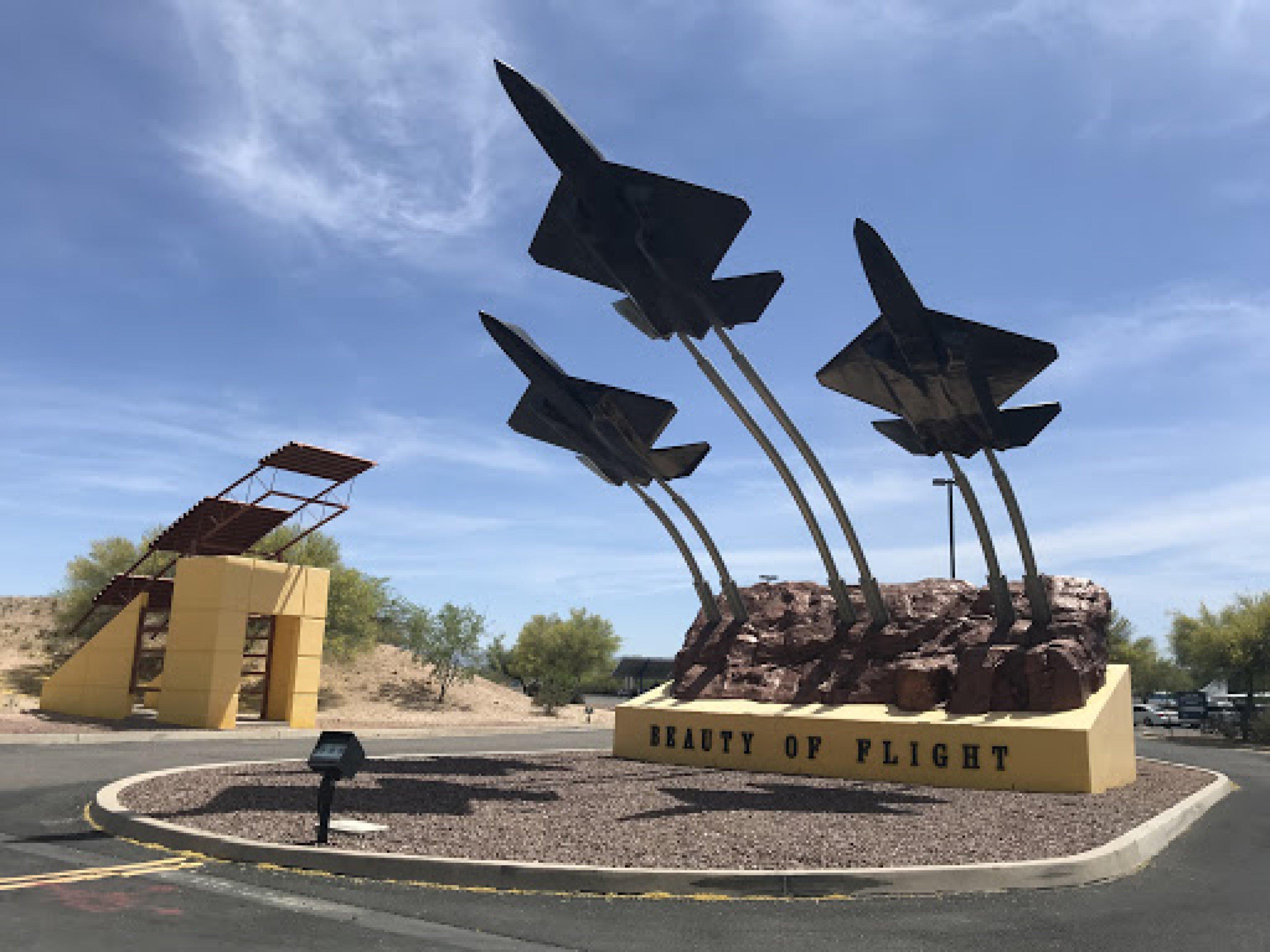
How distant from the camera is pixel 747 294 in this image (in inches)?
690

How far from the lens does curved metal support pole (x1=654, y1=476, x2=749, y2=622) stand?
21.8m

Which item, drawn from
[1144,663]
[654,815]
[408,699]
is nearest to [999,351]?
[654,815]

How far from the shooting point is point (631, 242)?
1722 cm

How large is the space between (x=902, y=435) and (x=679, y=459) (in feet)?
Answer: 15.8

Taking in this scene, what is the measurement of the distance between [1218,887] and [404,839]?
24.6 feet

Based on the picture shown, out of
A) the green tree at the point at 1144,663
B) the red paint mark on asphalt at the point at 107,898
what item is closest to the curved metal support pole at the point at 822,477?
the red paint mark on asphalt at the point at 107,898

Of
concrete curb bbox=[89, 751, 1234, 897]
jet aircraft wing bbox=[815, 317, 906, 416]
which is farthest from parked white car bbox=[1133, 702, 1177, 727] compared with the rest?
concrete curb bbox=[89, 751, 1234, 897]

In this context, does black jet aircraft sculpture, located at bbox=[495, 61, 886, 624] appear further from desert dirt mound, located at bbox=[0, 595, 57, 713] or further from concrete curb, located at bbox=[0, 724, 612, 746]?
desert dirt mound, located at bbox=[0, 595, 57, 713]

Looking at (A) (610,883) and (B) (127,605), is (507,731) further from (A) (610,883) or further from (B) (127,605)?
(A) (610,883)

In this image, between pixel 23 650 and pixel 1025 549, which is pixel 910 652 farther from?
pixel 23 650

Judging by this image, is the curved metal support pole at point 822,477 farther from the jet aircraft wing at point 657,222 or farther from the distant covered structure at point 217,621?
the distant covered structure at point 217,621

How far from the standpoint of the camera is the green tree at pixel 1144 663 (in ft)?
213

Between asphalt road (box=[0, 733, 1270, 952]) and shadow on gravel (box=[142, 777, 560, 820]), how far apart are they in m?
1.49

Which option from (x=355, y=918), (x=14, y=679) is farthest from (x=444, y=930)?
(x=14, y=679)
